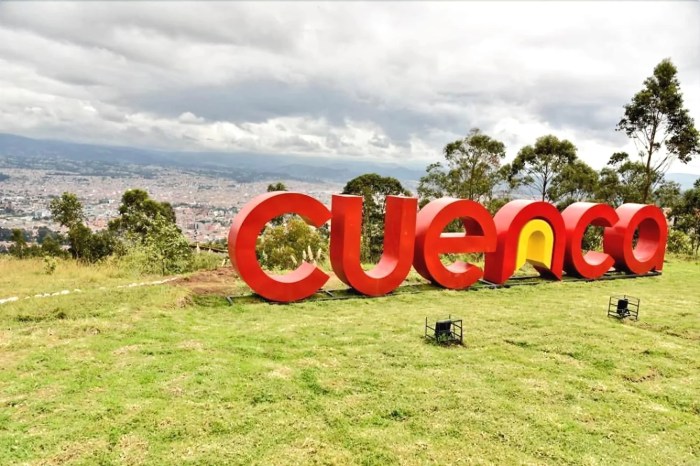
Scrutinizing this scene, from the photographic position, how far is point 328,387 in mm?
6703

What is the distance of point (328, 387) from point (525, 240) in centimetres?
1101

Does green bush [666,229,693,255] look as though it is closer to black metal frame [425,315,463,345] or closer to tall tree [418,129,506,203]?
tall tree [418,129,506,203]

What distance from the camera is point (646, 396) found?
22.9 feet

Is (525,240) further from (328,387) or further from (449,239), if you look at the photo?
(328,387)

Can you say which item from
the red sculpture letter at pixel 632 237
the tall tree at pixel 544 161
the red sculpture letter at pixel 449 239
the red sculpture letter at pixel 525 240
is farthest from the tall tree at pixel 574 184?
the red sculpture letter at pixel 449 239

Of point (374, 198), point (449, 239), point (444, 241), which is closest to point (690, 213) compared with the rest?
point (374, 198)

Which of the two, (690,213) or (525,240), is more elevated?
(690,213)

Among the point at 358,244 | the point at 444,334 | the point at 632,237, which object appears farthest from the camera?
→ the point at 632,237

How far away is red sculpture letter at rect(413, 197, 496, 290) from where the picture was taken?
45.0ft

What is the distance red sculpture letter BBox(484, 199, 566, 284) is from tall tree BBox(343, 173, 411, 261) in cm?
1669

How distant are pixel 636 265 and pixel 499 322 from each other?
10.6 meters

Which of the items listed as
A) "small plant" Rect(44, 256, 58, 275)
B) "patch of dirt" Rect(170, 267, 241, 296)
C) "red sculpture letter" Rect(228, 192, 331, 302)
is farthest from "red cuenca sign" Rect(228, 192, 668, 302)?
"small plant" Rect(44, 256, 58, 275)

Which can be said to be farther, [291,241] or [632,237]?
[291,241]

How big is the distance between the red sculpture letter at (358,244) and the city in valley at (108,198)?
20217mm
